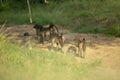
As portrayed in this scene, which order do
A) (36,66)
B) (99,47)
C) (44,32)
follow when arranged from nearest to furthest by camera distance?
1. (36,66)
2. (99,47)
3. (44,32)

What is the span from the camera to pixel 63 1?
25891mm

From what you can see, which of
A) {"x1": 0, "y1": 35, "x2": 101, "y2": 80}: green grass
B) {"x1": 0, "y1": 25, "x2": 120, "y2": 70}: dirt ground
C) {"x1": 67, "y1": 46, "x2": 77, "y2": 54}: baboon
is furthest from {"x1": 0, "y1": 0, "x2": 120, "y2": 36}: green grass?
{"x1": 0, "y1": 35, "x2": 101, "y2": 80}: green grass

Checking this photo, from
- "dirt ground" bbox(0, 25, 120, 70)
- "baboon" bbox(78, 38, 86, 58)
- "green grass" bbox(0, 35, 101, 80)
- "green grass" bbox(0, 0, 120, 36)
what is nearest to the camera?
"green grass" bbox(0, 35, 101, 80)

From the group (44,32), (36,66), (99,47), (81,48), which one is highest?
(44,32)

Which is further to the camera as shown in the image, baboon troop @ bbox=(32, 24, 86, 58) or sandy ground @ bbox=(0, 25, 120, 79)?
baboon troop @ bbox=(32, 24, 86, 58)

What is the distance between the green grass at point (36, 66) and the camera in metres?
10.5

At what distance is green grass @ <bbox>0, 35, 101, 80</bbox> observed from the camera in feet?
34.6

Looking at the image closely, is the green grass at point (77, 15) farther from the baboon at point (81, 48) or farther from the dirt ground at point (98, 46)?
the baboon at point (81, 48)

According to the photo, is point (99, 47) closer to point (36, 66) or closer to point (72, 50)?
point (72, 50)

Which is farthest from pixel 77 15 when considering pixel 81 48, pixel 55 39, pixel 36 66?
pixel 36 66

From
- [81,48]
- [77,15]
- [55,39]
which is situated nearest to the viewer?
[81,48]

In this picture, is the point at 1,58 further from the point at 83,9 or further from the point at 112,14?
the point at 83,9

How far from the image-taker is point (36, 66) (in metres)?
11.1

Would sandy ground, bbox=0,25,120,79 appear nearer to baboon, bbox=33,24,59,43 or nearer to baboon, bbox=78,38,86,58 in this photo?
baboon, bbox=78,38,86,58
